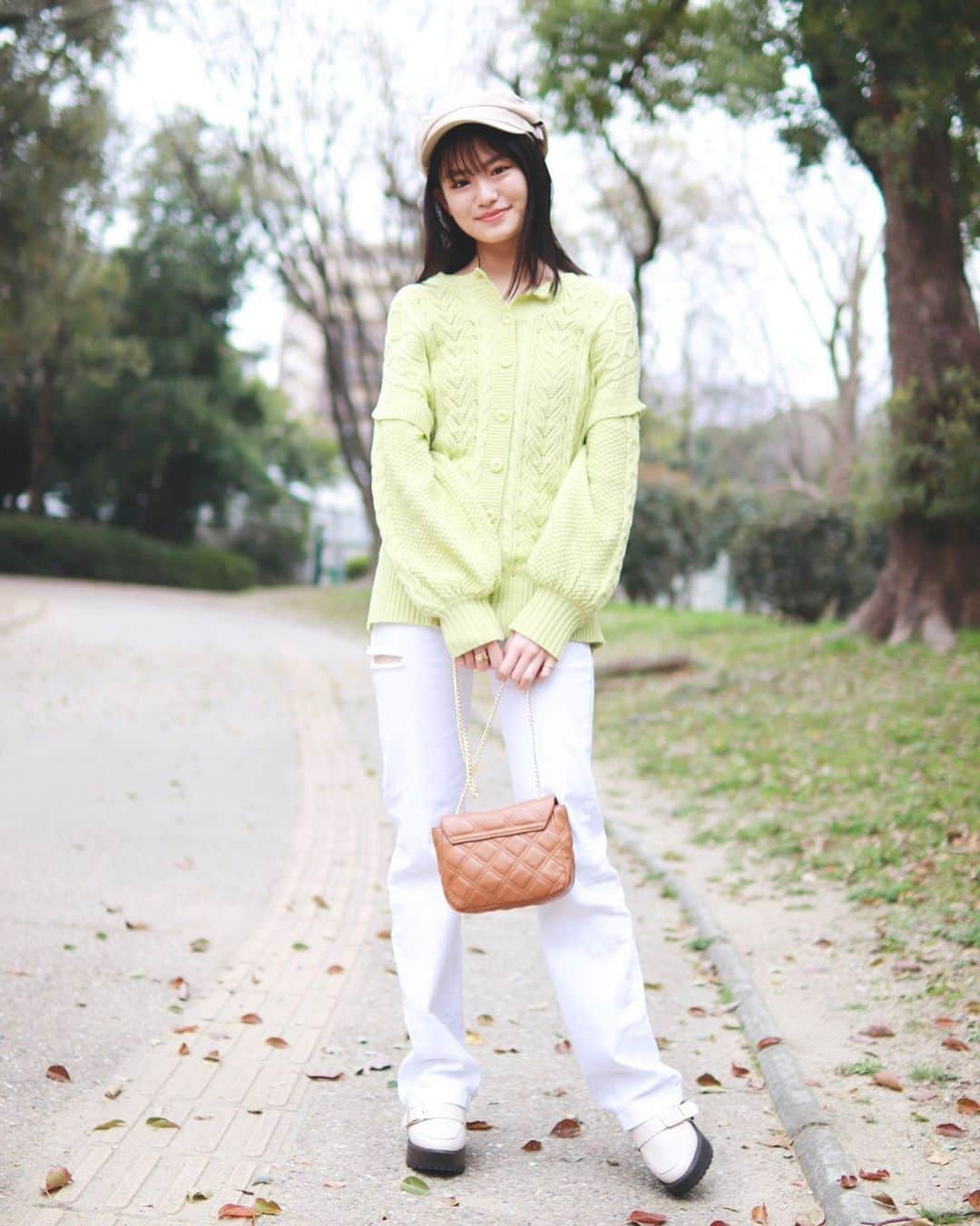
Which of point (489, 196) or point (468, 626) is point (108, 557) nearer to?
point (489, 196)

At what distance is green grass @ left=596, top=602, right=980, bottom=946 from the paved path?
0.92 metres

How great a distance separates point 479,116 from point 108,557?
29783 mm

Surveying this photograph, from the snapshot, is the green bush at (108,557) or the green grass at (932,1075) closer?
the green grass at (932,1075)

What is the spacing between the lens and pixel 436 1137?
2.98m

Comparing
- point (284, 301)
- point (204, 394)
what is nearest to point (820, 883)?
point (284, 301)

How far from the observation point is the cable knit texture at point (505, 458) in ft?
9.37

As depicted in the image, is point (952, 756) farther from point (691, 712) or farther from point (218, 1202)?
point (218, 1202)

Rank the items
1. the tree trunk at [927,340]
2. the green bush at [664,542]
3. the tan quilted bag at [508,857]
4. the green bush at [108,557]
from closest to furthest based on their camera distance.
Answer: the tan quilted bag at [508,857], the tree trunk at [927,340], the green bush at [664,542], the green bush at [108,557]

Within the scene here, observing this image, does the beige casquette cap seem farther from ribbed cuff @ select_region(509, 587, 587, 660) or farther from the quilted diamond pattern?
the quilted diamond pattern

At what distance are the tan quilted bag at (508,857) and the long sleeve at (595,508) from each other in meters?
0.35

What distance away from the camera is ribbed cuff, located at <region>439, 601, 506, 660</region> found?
282cm

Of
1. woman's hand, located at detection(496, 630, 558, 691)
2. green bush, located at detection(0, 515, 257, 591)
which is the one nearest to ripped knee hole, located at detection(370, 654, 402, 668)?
woman's hand, located at detection(496, 630, 558, 691)

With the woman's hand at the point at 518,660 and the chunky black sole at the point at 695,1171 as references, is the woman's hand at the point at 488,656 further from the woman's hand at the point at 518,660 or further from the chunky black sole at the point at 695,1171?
the chunky black sole at the point at 695,1171

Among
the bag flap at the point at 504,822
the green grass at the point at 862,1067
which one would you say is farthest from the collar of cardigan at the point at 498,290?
the green grass at the point at 862,1067
